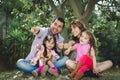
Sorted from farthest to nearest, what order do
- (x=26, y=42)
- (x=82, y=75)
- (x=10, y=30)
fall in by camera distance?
Answer: 1. (x=10, y=30)
2. (x=26, y=42)
3. (x=82, y=75)

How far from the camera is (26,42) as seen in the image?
16.8 meters

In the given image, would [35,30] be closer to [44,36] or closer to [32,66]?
[44,36]

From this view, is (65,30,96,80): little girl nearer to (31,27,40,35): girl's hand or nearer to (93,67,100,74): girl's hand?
(93,67,100,74): girl's hand

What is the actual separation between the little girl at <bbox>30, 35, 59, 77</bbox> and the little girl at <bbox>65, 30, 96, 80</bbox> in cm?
39

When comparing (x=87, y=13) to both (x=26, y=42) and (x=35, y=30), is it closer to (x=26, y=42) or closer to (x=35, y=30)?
(x=35, y=30)

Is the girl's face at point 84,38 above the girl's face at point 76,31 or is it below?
below

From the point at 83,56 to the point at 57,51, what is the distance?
76 centimetres

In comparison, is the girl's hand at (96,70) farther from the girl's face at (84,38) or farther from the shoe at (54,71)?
the shoe at (54,71)

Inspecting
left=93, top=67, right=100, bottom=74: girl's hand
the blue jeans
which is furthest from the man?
left=93, top=67, right=100, bottom=74: girl's hand

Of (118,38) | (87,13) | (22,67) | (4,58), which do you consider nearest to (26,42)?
(4,58)

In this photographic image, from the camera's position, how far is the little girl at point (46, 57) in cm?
806

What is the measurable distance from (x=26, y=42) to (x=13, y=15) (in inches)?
117

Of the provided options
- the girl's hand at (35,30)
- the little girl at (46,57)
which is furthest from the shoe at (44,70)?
the girl's hand at (35,30)

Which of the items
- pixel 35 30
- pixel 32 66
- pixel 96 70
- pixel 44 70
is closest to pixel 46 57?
pixel 44 70
